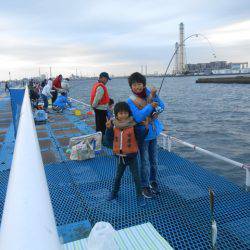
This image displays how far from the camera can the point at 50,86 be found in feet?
53.9

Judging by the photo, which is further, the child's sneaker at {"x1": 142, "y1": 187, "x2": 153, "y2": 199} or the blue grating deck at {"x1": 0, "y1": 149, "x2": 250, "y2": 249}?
the child's sneaker at {"x1": 142, "y1": 187, "x2": 153, "y2": 199}

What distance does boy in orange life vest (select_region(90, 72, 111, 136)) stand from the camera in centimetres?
750

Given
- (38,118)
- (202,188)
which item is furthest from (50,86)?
(202,188)

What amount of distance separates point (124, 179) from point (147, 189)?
35.0 inches

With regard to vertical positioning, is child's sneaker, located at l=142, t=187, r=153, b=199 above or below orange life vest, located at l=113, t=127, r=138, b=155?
below

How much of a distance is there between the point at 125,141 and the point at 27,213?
3325 millimetres

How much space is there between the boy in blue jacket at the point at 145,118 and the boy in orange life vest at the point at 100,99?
9.94 ft

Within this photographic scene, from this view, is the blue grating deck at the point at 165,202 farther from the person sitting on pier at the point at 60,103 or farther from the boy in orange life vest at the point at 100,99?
the person sitting on pier at the point at 60,103

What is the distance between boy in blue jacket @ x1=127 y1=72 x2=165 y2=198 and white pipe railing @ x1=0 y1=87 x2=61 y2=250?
3024mm

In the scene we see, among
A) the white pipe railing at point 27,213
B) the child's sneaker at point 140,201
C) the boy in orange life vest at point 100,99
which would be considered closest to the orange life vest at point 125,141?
the child's sneaker at point 140,201

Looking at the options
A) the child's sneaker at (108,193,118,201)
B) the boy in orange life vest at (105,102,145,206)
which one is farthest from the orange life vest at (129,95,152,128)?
the child's sneaker at (108,193,118,201)

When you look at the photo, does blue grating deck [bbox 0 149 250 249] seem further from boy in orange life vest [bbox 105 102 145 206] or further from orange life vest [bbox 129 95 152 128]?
orange life vest [bbox 129 95 152 128]

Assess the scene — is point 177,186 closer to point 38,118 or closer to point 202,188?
point 202,188

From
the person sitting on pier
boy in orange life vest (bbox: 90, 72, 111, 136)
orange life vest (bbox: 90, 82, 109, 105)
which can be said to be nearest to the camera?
boy in orange life vest (bbox: 90, 72, 111, 136)
